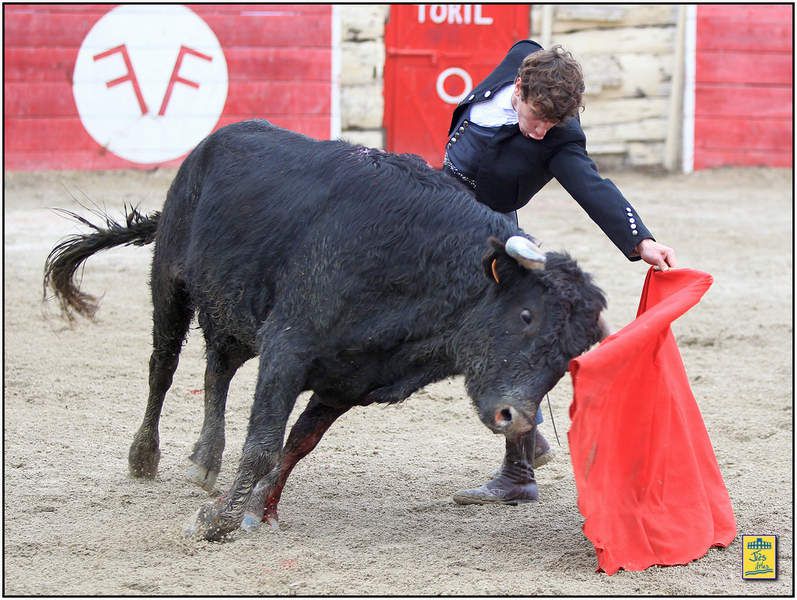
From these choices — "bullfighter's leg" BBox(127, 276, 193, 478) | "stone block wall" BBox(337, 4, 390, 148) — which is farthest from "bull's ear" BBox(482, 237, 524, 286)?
"stone block wall" BBox(337, 4, 390, 148)

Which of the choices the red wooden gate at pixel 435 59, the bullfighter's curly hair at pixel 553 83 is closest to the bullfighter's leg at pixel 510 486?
the bullfighter's curly hair at pixel 553 83

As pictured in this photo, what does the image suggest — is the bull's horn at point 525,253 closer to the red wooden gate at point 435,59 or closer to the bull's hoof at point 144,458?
the bull's hoof at point 144,458

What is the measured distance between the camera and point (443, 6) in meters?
10.8

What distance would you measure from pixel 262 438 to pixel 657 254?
1307 mm

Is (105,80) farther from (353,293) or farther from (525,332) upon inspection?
(525,332)

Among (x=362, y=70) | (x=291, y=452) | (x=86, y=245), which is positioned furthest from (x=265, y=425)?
(x=362, y=70)

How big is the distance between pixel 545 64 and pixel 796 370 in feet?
10.1

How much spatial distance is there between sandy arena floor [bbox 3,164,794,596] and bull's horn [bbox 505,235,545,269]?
33.4 inches

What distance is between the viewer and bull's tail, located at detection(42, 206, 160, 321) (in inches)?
177

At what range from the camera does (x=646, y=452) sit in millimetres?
3381

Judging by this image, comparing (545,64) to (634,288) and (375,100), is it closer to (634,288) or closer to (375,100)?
(634,288)

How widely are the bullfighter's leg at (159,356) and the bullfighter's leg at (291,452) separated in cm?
64

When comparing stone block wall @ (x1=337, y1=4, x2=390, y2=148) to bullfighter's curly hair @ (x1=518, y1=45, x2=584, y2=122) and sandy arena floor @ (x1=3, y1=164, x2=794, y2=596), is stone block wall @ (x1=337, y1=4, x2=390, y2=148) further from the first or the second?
bullfighter's curly hair @ (x1=518, y1=45, x2=584, y2=122)

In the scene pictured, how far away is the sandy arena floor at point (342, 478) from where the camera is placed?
314cm
